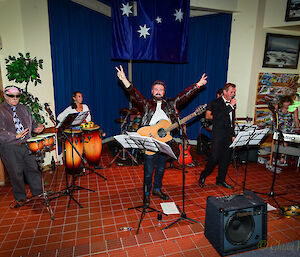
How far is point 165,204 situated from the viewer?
155 inches

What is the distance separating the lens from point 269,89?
6699 millimetres

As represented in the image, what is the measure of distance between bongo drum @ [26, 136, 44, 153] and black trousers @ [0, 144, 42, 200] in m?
0.32

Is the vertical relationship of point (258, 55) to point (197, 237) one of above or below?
above

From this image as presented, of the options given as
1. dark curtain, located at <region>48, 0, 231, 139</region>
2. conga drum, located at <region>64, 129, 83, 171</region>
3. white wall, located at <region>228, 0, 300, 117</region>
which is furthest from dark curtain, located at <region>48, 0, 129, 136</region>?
white wall, located at <region>228, 0, 300, 117</region>

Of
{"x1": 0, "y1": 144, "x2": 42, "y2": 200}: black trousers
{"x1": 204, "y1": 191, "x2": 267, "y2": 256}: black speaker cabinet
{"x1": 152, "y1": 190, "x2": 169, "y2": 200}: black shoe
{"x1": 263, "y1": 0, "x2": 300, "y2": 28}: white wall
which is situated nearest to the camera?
{"x1": 204, "y1": 191, "x2": 267, "y2": 256}: black speaker cabinet

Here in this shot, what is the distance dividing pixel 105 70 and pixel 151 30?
3099mm

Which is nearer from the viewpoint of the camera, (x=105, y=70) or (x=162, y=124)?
(x=162, y=124)

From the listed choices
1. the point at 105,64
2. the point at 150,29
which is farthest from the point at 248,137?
the point at 105,64

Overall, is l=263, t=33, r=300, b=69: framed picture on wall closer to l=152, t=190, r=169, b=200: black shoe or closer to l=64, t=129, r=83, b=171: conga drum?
l=152, t=190, r=169, b=200: black shoe

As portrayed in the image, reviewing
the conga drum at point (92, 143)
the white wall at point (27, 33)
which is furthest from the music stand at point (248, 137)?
the white wall at point (27, 33)

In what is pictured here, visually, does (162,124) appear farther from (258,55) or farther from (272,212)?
(258,55)

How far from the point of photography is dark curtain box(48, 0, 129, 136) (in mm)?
5590

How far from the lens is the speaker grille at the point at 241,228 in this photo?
8.65 feet

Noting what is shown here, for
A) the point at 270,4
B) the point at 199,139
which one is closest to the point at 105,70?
the point at 199,139
